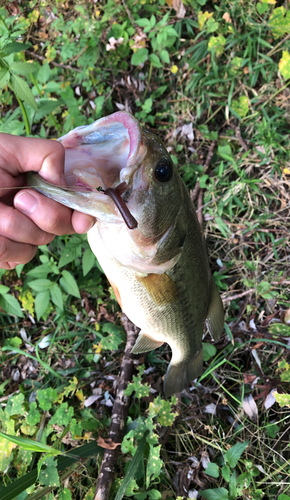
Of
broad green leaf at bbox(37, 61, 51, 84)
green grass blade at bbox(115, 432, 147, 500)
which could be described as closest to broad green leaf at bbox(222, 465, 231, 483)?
green grass blade at bbox(115, 432, 147, 500)

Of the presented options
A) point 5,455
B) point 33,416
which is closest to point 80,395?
point 33,416

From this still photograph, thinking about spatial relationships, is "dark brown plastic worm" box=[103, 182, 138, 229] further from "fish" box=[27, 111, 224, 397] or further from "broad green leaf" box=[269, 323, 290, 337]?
"broad green leaf" box=[269, 323, 290, 337]

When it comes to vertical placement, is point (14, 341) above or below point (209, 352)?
above

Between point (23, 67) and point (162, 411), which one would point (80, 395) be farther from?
point (23, 67)

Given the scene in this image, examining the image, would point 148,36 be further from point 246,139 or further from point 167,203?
point 167,203

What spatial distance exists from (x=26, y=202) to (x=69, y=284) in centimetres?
149

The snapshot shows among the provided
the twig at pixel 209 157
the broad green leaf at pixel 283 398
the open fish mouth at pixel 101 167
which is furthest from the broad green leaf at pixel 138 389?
the twig at pixel 209 157

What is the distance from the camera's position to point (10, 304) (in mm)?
2918

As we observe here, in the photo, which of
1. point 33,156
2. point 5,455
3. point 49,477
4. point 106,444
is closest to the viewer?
point 33,156

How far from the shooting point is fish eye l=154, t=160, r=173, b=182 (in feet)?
4.63

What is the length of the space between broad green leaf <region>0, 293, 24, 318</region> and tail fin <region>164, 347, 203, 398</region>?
1.52 meters

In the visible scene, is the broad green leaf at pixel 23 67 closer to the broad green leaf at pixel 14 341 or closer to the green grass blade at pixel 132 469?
the broad green leaf at pixel 14 341

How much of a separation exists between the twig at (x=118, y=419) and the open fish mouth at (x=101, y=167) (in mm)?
1748

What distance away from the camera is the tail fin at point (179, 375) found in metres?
2.34
